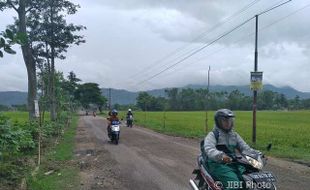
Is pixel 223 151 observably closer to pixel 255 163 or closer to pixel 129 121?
pixel 255 163

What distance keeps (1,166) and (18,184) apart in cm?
131

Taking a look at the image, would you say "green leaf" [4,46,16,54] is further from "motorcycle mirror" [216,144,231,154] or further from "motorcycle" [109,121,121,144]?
"motorcycle" [109,121,121,144]

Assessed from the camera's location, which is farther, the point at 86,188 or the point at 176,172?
the point at 176,172

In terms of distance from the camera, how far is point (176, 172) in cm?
1298

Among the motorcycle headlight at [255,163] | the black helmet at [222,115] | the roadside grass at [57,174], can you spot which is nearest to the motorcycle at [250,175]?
the motorcycle headlight at [255,163]

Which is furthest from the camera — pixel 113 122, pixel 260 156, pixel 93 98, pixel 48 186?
pixel 93 98

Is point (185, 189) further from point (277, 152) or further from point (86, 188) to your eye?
point (277, 152)

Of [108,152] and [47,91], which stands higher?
[47,91]

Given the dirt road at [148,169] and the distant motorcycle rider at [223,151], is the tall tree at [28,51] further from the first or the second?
the distant motorcycle rider at [223,151]

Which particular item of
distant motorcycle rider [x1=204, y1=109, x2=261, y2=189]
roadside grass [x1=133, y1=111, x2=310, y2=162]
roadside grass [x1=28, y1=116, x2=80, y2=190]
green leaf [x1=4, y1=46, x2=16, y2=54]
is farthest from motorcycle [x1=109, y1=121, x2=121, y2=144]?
green leaf [x1=4, y1=46, x2=16, y2=54]

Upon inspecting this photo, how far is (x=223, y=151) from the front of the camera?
7.37 m

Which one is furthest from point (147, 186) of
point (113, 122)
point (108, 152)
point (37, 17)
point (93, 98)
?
point (93, 98)

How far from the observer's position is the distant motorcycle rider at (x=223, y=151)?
661 centimetres

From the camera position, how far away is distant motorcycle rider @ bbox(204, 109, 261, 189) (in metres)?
6.61
